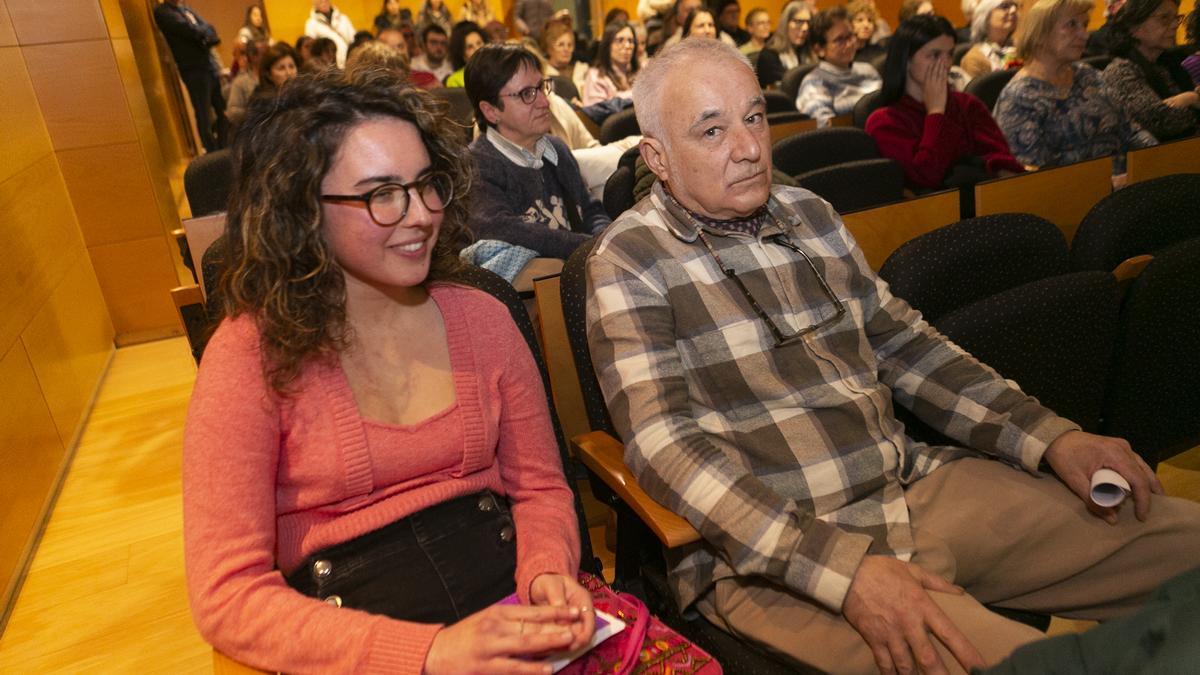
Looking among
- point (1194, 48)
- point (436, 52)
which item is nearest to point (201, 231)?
point (1194, 48)

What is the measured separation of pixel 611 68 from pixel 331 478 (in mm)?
5358

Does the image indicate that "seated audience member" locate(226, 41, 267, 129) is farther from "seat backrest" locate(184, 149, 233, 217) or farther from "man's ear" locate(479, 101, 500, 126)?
"man's ear" locate(479, 101, 500, 126)

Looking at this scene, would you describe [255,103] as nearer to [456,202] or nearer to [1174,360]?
[456,202]

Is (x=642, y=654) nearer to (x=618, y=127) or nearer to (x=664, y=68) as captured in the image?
(x=664, y=68)

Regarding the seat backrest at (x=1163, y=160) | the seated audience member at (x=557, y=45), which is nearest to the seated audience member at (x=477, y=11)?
the seated audience member at (x=557, y=45)

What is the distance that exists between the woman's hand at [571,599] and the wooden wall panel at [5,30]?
387 cm

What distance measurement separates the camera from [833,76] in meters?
5.02

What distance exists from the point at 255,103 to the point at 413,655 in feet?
2.59

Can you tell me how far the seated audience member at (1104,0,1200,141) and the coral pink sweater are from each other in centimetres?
315

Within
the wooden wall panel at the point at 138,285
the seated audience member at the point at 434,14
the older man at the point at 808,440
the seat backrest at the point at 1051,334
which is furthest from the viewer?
the seated audience member at the point at 434,14

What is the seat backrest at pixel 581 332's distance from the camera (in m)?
1.47

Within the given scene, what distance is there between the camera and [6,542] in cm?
237

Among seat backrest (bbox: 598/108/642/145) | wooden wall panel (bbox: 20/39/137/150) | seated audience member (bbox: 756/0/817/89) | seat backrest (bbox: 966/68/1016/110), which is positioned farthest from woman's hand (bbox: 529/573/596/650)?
seated audience member (bbox: 756/0/817/89)

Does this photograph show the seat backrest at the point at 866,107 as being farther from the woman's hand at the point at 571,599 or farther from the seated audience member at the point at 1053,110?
the woman's hand at the point at 571,599
